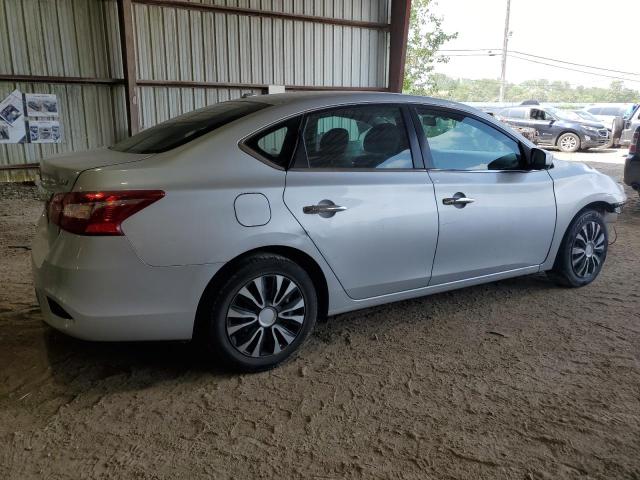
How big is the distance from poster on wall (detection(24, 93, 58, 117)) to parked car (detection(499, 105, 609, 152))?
574 inches

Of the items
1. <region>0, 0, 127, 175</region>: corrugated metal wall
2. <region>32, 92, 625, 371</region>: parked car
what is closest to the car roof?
<region>32, 92, 625, 371</region>: parked car

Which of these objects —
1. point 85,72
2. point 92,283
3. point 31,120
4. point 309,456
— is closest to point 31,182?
point 31,120

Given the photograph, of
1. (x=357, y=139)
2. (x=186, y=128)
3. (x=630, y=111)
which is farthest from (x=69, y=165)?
(x=630, y=111)

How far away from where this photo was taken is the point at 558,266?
Result: 14.6ft

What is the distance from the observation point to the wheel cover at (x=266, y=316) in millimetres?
2926

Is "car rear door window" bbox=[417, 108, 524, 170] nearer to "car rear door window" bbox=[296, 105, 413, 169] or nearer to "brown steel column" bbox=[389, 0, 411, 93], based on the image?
"car rear door window" bbox=[296, 105, 413, 169]

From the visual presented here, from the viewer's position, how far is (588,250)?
14.9 ft

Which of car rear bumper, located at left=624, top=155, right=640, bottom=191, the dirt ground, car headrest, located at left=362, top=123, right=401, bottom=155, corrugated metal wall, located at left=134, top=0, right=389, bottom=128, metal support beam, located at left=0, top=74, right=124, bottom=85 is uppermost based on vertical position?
corrugated metal wall, located at left=134, top=0, right=389, bottom=128

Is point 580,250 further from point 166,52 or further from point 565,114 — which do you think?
point 565,114

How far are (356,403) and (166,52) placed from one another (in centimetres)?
987

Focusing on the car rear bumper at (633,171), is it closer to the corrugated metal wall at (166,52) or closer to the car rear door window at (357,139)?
the car rear door window at (357,139)

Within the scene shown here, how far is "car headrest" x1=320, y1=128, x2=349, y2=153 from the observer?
3223 millimetres

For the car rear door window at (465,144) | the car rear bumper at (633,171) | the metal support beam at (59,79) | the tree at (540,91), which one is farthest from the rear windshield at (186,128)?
the tree at (540,91)

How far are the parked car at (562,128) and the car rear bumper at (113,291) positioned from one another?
58.3ft
